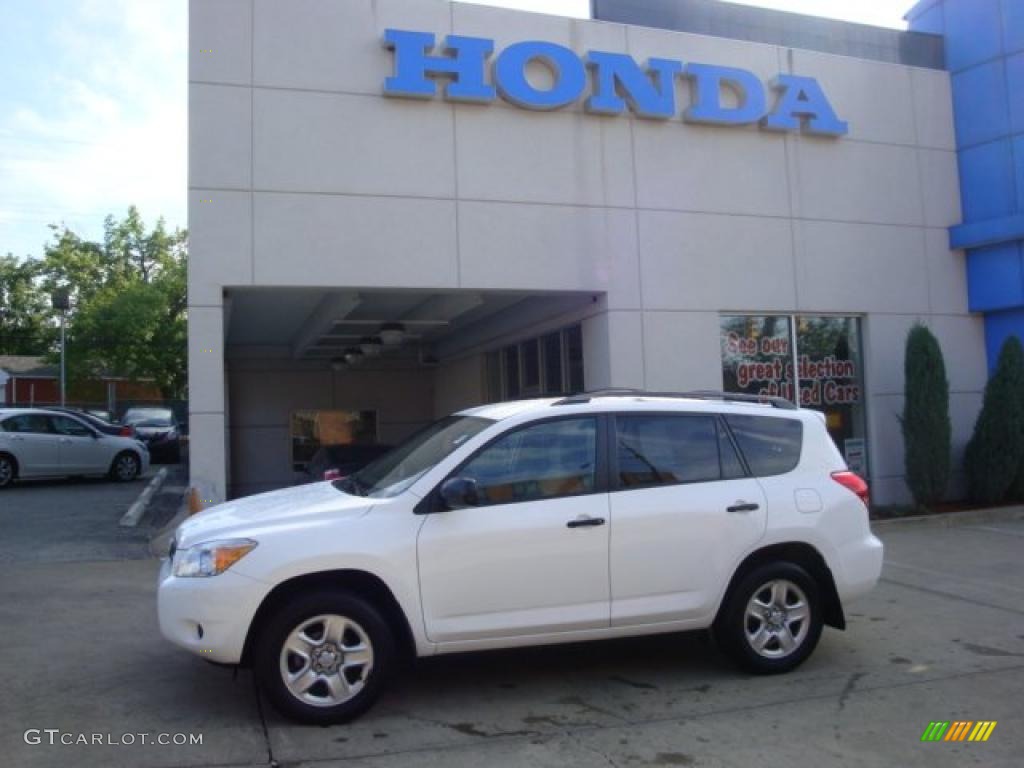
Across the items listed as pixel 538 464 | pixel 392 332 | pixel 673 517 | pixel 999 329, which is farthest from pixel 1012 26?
pixel 538 464

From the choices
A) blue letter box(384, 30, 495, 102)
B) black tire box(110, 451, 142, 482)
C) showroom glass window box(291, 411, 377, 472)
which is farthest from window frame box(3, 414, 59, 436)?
blue letter box(384, 30, 495, 102)

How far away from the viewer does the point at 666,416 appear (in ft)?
19.1

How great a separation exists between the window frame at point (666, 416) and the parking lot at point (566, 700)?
1227 millimetres

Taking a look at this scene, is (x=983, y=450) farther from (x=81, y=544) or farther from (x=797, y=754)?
(x=81, y=544)

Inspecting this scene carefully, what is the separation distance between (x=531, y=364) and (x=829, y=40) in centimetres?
695

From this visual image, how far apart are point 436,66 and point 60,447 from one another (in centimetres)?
1162

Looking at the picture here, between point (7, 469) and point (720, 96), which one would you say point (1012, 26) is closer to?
point (720, 96)

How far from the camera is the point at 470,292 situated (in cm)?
1166

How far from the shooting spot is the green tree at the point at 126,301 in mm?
41406

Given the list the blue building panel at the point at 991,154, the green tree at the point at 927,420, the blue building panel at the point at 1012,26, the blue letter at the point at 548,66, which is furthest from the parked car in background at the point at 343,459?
the blue building panel at the point at 1012,26

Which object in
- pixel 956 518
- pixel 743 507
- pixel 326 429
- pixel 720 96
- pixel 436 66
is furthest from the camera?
pixel 326 429

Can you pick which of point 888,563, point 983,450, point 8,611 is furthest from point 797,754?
point 983,450

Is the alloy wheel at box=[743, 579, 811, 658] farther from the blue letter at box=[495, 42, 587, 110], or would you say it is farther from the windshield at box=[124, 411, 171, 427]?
the windshield at box=[124, 411, 171, 427]

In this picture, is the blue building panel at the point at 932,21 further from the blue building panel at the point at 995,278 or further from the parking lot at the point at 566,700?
the parking lot at the point at 566,700
